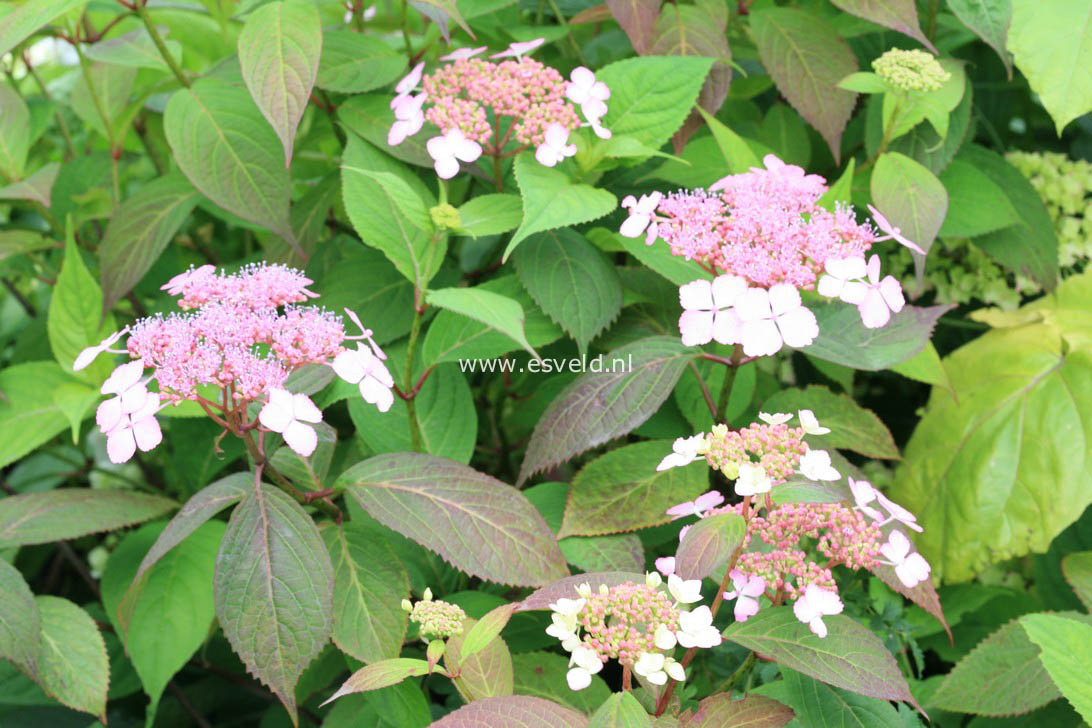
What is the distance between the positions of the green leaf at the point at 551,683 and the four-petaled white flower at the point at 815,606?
25cm

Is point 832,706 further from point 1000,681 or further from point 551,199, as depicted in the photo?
point 551,199

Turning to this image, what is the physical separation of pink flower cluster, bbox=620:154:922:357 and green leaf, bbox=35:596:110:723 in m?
0.73

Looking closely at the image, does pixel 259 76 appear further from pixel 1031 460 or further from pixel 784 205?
pixel 1031 460

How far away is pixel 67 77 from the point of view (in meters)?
2.05

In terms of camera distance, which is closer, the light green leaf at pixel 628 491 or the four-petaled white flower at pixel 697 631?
the four-petaled white flower at pixel 697 631

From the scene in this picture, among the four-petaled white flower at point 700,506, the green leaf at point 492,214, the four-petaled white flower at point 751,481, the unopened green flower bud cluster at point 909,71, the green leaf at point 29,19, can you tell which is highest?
the green leaf at point 29,19

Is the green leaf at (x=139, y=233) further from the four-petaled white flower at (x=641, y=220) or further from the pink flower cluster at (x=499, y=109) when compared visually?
the four-petaled white flower at (x=641, y=220)

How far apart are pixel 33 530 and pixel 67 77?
1.24 m

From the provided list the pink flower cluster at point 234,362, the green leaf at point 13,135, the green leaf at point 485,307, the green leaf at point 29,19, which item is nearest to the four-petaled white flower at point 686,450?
the green leaf at point 485,307

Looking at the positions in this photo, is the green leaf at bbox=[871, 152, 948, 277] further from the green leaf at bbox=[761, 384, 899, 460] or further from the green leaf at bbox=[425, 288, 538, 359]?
the green leaf at bbox=[425, 288, 538, 359]

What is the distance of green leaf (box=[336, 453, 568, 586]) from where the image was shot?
0.96 meters

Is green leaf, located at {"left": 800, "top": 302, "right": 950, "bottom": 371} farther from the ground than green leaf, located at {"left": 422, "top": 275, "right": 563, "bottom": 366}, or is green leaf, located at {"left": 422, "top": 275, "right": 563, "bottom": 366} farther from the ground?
green leaf, located at {"left": 422, "top": 275, "right": 563, "bottom": 366}

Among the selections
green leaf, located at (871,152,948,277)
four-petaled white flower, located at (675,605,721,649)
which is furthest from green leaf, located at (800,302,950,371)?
four-petaled white flower, located at (675,605,721,649)

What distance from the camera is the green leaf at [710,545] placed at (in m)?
0.75
